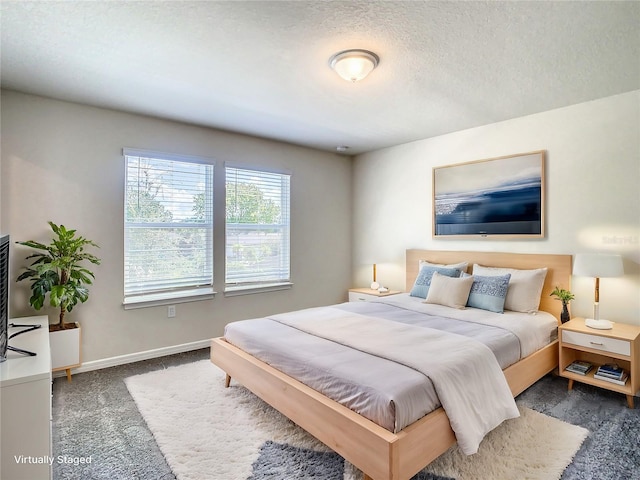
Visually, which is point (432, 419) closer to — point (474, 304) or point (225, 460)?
point (225, 460)

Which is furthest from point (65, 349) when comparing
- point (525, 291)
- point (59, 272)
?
point (525, 291)

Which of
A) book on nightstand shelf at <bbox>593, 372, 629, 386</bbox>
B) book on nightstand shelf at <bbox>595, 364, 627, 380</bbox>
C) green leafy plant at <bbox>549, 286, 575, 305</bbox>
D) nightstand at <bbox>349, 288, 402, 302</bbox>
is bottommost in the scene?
book on nightstand shelf at <bbox>593, 372, 629, 386</bbox>

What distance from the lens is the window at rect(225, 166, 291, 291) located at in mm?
4184

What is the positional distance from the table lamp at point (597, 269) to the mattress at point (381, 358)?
33 cm

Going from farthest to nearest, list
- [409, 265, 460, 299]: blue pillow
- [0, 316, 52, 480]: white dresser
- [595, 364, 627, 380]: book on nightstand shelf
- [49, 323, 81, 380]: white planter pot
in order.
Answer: [409, 265, 460, 299]: blue pillow → [49, 323, 81, 380]: white planter pot → [595, 364, 627, 380]: book on nightstand shelf → [0, 316, 52, 480]: white dresser

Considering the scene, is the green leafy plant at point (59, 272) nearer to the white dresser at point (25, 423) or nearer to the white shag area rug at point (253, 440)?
the white shag area rug at point (253, 440)

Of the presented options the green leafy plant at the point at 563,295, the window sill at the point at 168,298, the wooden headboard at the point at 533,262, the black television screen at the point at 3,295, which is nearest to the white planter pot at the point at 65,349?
the window sill at the point at 168,298

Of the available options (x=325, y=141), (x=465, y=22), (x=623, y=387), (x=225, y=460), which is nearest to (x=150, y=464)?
(x=225, y=460)

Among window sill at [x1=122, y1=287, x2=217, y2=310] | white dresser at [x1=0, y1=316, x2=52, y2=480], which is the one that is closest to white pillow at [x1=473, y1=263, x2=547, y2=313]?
window sill at [x1=122, y1=287, x2=217, y2=310]

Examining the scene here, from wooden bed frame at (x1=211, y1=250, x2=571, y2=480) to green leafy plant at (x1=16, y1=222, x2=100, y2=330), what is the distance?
125 centimetres

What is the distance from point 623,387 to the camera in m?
2.62

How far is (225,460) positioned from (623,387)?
293 centimetres

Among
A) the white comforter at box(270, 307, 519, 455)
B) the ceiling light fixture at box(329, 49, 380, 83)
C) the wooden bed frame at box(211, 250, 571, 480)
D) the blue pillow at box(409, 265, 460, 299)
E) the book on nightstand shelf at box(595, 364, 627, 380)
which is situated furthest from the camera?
the blue pillow at box(409, 265, 460, 299)

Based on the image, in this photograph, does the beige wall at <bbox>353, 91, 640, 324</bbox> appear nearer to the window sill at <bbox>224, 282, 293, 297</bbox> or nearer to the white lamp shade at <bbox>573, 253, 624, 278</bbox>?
the white lamp shade at <bbox>573, 253, 624, 278</bbox>
